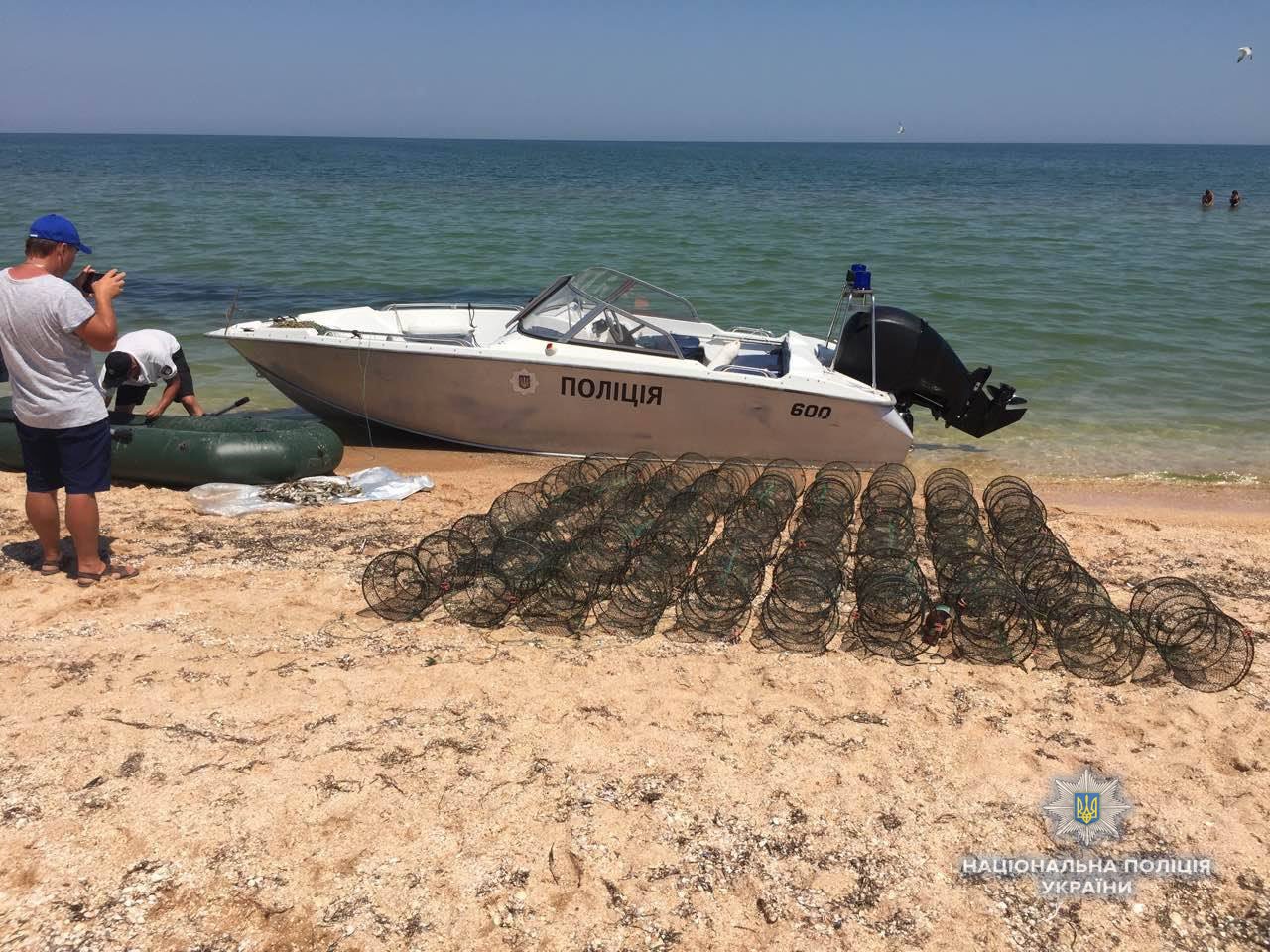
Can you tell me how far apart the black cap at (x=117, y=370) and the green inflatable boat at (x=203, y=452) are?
13.7 inches

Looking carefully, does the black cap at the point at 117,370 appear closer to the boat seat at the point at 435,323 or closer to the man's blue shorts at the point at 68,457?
the man's blue shorts at the point at 68,457

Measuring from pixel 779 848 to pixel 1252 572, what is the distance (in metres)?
4.79

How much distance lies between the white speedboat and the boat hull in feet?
0.04

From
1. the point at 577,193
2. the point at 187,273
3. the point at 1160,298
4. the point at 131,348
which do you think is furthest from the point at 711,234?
the point at 131,348

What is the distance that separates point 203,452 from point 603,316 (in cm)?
353

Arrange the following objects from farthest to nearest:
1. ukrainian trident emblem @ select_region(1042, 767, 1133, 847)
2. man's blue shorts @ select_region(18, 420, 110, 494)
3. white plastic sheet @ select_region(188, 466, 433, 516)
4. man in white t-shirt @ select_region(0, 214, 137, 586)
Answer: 1. white plastic sheet @ select_region(188, 466, 433, 516)
2. man's blue shorts @ select_region(18, 420, 110, 494)
3. man in white t-shirt @ select_region(0, 214, 137, 586)
4. ukrainian trident emblem @ select_region(1042, 767, 1133, 847)

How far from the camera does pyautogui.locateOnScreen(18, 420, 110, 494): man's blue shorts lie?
15.9ft

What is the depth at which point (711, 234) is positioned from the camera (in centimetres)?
2770

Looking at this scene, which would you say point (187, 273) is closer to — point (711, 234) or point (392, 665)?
point (711, 234)

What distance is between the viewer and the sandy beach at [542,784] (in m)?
3.21

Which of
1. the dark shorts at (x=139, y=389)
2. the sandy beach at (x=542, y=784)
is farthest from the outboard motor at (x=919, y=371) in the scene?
the dark shorts at (x=139, y=389)

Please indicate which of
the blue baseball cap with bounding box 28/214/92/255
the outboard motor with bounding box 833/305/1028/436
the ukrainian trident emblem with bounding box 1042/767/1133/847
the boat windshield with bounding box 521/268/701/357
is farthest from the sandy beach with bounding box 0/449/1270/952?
the boat windshield with bounding box 521/268/701/357

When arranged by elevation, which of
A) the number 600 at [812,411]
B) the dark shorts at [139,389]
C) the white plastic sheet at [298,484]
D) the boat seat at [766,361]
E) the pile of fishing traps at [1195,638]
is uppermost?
the boat seat at [766,361]

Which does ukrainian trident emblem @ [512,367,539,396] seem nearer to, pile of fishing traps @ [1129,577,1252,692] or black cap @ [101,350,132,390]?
black cap @ [101,350,132,390]
